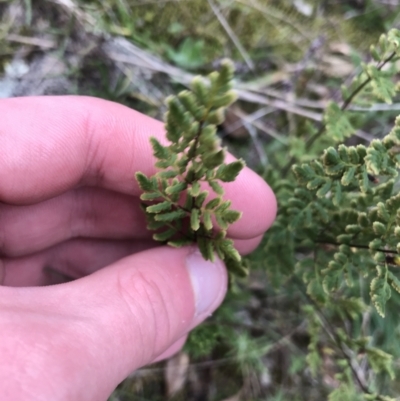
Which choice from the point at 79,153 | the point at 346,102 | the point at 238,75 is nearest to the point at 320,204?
the point at 346,102

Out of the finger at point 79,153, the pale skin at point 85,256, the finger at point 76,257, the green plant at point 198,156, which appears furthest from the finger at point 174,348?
the green plant at point 198,156

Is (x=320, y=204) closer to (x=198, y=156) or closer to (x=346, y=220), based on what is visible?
(x=346, y=220)

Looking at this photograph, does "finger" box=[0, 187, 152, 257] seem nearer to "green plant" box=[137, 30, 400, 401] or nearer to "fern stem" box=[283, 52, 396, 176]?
"green plant" box=[137, 30, 400, 401]

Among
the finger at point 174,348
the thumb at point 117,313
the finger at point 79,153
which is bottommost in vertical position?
the finger at point 174,348

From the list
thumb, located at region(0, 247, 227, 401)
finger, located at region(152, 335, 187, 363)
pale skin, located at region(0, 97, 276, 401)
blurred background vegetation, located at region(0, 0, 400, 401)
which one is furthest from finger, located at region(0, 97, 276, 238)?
finger, located at region(152, 335, 187, 363)

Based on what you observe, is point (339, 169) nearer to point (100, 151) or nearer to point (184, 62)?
point (100, 151)

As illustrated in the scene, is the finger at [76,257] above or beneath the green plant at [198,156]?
beneath

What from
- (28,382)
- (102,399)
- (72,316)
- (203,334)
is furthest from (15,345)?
(203,334)

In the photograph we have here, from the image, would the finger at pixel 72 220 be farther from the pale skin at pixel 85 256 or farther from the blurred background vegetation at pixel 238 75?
the blurred background vegetation at pixel 238 75
